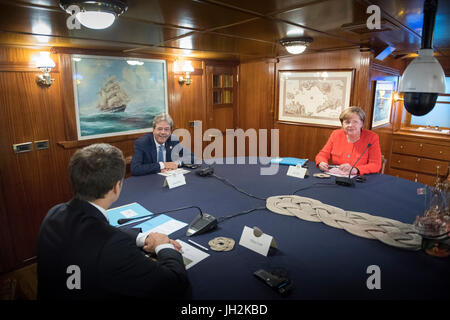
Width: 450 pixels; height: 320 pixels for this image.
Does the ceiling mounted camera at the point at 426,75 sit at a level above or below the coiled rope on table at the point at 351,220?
above

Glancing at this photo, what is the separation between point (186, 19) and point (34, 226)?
9.41 ft

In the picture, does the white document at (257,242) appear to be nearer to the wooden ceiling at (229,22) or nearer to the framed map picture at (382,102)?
the wooden ceiling at (229,22)

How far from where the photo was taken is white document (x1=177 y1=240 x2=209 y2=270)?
50.8 inches

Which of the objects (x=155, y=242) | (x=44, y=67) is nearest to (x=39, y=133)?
(x=44, y=67)

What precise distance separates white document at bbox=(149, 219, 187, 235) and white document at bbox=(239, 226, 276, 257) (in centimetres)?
37

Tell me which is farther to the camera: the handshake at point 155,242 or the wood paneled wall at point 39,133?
the wood paneled wall at point 39,133

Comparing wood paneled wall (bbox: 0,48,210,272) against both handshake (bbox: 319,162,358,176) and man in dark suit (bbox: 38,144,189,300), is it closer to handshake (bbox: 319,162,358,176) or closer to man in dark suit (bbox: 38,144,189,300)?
man in dark suit (bbox: 38,144,189,300)

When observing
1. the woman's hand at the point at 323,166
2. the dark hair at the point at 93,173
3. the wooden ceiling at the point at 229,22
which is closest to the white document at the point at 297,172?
the woman's hand at the point at 323,166

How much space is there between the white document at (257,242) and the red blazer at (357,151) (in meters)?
1.58

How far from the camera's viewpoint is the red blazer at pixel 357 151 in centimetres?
268

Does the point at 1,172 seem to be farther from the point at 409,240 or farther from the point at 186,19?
the point at 409,240

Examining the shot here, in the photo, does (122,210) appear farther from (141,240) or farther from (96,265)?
(96,265)

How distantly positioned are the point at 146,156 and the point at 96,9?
162 cm

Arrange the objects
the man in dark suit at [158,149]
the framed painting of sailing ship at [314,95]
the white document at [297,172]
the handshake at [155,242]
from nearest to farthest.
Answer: the handshake at [155,242], the white document at [297,172], the man in dark suit at [158,149], the framed painting of sailing ship at [314,95]
